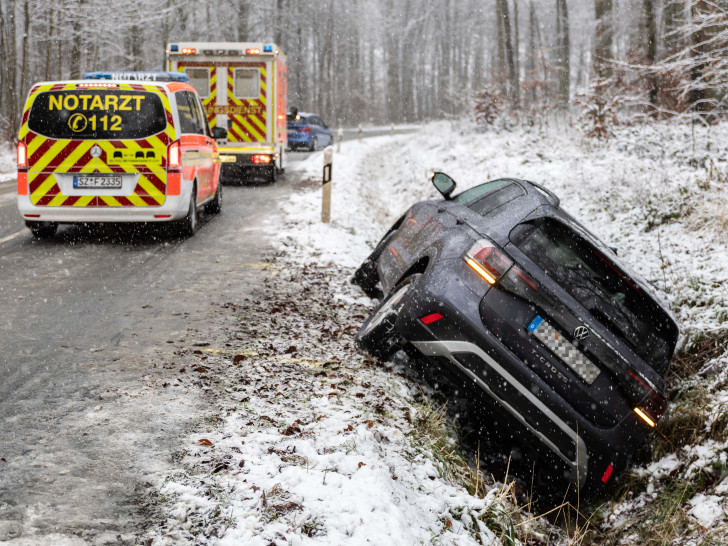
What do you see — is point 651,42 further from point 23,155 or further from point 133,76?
point 23,155

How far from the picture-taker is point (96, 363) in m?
4.55

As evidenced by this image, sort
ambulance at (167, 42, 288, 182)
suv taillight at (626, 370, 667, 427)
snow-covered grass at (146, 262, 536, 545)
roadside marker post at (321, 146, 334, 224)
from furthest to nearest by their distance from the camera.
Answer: ambulance at (167, 42, 288, 182)
roadside marker post at (321, 146, 334, 224)
suv taillight at (626, 370, 667, 427)
snow-covered grass at (146, 262, 536, 545)

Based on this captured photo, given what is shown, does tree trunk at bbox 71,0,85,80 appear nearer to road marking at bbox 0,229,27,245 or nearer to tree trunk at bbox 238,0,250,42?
tree trunk at bbox 238,0,250,42

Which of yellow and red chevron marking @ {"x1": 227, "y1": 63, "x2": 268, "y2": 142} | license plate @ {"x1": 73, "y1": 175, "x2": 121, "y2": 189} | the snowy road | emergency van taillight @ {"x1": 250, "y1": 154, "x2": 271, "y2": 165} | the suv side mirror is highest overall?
yellow and red chevron marking @ {"x1": 227, "y1": 63, "x2": 268, "y2": 142}

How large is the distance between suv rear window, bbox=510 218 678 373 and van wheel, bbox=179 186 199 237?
237 inches

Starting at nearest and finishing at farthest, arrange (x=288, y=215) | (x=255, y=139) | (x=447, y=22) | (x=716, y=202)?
(x=716, y=202) < (x=288, y=215) < (x=255, y=139) < (x=447, y=22)

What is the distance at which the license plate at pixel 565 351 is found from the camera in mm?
3914

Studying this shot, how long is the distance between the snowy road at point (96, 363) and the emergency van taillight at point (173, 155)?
1086mm

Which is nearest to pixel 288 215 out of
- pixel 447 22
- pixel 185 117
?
pixel 185 117

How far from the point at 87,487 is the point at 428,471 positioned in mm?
1761

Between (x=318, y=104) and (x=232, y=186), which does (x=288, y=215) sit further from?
(x=318, y=104)

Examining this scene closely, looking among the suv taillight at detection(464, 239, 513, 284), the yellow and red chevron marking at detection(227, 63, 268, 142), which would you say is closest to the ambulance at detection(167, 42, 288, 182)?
the yellow and red chevron marking at detection(227, 63, 268, 142)

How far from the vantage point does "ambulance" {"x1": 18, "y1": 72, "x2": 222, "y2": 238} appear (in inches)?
Answer: 324

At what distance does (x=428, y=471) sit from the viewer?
3.68m
